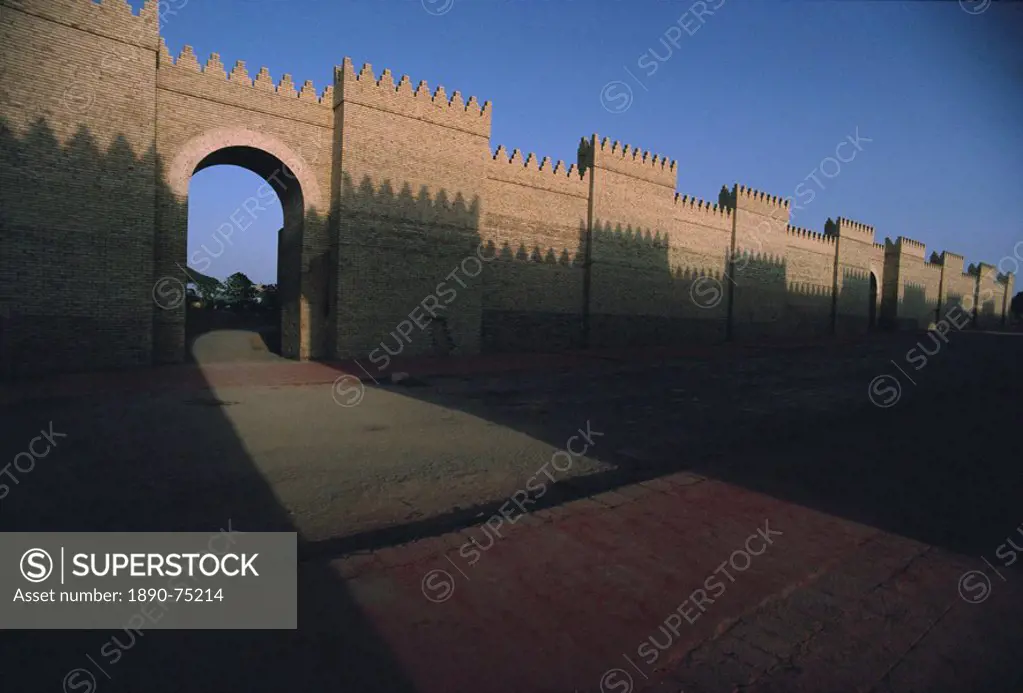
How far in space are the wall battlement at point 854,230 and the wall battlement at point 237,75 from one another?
30.1 m

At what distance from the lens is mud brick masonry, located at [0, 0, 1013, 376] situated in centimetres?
1052

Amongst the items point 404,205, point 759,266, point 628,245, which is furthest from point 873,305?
point 404,205

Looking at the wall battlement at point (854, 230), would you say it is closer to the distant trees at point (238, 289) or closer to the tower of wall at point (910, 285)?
the tower of wall at point (910, 285)

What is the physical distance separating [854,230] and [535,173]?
2505 cm

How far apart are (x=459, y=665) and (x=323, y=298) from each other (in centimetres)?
1374

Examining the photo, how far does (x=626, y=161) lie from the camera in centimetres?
2075

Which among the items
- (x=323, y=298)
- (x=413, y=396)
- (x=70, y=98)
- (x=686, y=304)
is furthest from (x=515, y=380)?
(x=686, y=304)

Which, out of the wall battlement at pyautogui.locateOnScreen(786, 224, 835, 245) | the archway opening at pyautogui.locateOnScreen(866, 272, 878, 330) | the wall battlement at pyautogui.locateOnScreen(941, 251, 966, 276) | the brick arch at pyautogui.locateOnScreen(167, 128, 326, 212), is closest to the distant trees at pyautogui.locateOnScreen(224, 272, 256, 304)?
the brick arch at pyautogui.locateOnScreen(167, 128, 326, 212)

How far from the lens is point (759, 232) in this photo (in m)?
26.6

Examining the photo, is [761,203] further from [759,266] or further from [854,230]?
[854,230]

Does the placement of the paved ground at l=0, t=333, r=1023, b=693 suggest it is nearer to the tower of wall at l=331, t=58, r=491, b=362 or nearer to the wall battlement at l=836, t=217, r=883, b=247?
the tower of wall at l=331, t=58, r=491, b=362

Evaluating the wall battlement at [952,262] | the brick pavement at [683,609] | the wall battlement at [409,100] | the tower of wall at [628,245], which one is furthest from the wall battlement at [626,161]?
the wall battlement at [952,262]

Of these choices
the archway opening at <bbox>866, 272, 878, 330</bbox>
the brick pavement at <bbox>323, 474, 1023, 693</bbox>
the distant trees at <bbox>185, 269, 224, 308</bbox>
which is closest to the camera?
the brick pavement at <bbox>323, 474, 1023, 693</bbox>

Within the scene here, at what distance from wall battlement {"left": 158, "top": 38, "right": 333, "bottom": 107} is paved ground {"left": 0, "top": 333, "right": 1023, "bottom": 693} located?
329 inches
